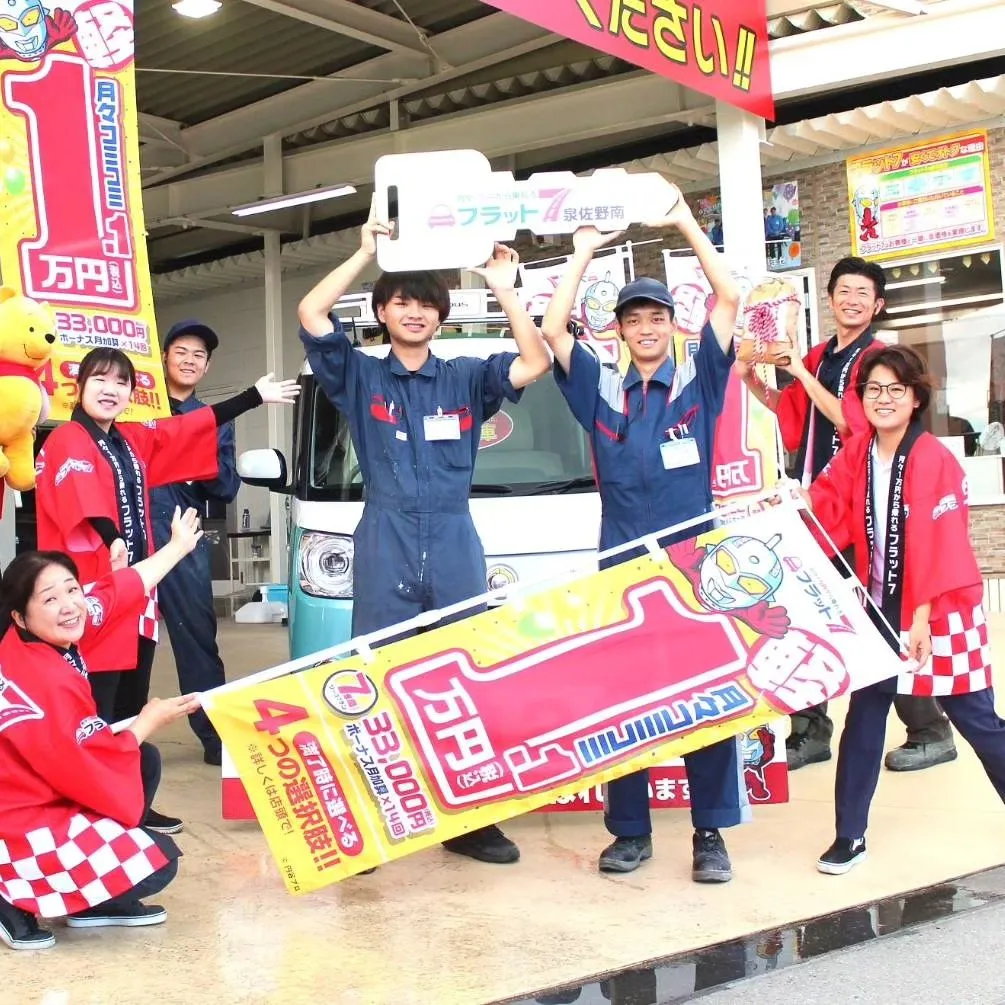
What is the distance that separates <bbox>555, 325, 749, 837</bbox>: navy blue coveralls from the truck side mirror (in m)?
1.75

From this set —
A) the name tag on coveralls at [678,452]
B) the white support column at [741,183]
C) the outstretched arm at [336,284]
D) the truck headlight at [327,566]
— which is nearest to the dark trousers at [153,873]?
the truck headlight at [327,566]

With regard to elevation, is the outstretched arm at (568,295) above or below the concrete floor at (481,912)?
above

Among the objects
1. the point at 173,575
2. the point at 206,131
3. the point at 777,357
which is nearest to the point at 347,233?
the point at 206,131

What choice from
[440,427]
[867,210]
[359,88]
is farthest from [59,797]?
[359,88]

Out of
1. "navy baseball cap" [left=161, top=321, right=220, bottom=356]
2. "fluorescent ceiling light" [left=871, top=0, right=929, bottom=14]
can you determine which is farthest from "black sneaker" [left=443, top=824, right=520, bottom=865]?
"fluorescent ceiling light" [left=871, top=0, right=929, bottom=14]

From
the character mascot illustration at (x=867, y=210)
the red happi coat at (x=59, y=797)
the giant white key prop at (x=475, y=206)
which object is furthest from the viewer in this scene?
the character mascot illustration at (x=867, y=210)

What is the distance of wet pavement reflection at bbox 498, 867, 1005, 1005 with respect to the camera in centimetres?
314

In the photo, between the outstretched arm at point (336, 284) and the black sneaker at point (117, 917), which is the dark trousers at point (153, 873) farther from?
the outstretched arm at point (336, 284)

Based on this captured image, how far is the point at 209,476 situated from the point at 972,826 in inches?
124

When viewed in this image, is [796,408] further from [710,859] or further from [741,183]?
[741,183]

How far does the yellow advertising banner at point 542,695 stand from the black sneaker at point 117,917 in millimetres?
428

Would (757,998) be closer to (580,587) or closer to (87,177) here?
(580,587)

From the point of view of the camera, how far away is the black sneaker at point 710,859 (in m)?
4.07

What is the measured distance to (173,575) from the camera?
19.5 ft
